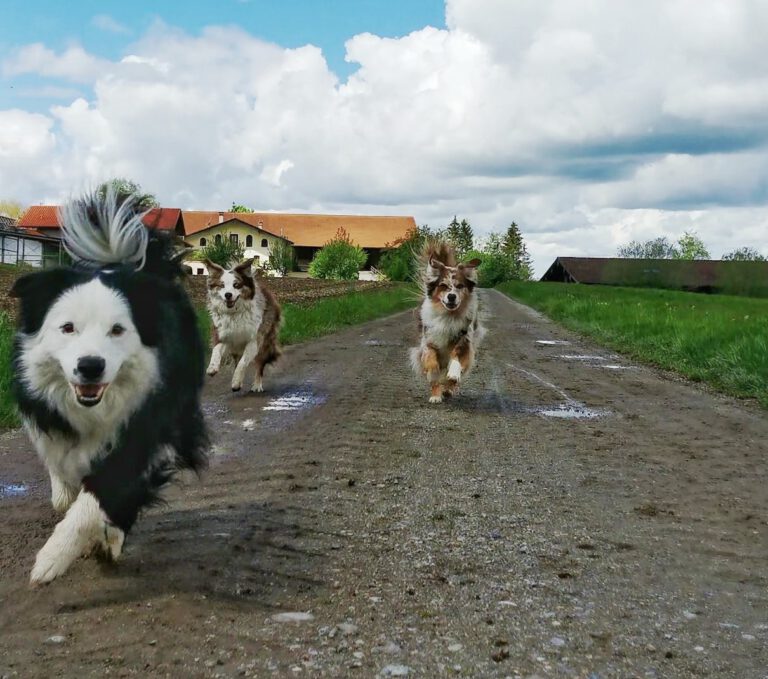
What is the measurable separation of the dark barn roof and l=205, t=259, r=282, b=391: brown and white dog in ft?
180

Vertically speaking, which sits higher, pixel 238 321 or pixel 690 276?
pixel 690 276

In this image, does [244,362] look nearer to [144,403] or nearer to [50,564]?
[144,403]

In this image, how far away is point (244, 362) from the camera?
11.3 m

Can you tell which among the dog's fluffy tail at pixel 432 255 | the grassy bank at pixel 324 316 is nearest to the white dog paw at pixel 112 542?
the dog's fluffy tail at pixel 432 255

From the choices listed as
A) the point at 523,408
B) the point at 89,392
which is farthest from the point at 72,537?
the point at 523,408

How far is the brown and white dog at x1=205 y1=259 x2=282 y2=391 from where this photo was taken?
1130 cm

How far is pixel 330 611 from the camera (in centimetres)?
388

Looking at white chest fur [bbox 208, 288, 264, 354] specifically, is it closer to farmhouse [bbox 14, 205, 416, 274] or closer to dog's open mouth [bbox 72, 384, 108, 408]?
dog's open mouth [bbox 72, 384, 108, 408]

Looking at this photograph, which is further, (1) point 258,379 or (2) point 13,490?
(1) point 258,379

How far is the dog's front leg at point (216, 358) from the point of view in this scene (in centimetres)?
1120

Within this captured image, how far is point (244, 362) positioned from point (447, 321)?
2635 mm

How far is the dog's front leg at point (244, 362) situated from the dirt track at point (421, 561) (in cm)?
224

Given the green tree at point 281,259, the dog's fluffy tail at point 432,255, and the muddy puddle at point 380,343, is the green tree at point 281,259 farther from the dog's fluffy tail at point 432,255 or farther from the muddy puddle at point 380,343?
the dog's fluffy tail at point 432,255

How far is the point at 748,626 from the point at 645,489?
255 cm
